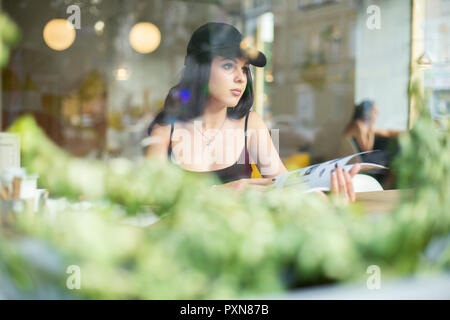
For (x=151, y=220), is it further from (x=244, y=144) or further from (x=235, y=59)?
(x=235, y=59)

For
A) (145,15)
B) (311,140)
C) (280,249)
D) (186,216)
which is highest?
(145,15)

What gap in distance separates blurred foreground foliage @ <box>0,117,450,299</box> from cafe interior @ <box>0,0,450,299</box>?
50mm

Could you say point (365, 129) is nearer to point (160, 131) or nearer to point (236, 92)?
point (236, 92)

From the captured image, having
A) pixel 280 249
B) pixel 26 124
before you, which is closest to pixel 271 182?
pixel 280 249

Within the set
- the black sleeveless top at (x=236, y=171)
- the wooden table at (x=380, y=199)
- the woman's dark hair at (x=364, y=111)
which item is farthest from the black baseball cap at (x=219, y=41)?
the wooden table at (x=380, y=199)

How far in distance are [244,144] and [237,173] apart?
0.17 metres

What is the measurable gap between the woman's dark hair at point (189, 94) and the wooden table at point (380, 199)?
1053 millimetres

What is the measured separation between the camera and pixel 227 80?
112 inches

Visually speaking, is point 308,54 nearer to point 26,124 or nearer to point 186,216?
point 186,216

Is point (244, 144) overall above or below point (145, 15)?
below

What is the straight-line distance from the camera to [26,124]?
2615mm

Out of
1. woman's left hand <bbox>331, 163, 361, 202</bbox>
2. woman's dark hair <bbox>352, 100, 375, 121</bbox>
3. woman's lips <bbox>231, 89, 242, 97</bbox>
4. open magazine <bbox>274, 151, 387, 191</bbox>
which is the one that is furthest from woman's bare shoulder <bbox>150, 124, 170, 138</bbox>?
woman's dark hair <bbox>352, 100, 375, 121</bbox>
